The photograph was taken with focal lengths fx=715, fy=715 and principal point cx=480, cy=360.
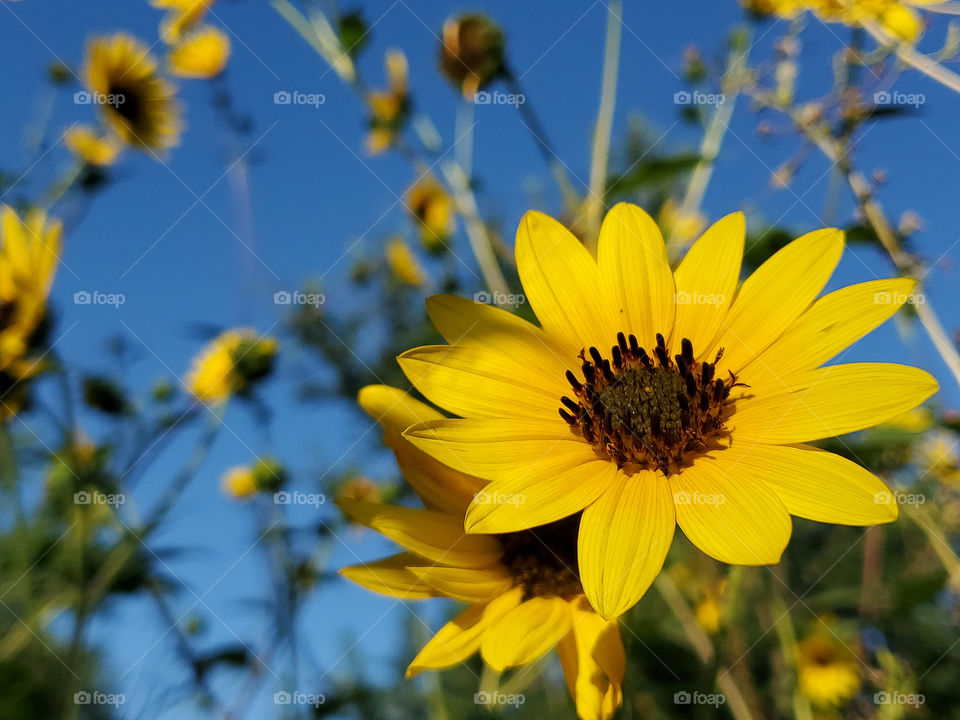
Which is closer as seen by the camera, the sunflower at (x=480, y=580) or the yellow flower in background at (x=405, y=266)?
the sunflower at (x=480, y=580)

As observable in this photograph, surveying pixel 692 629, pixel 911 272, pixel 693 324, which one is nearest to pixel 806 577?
pixel 692 629

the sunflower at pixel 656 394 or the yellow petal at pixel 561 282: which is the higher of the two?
the yellow petal at pixel 561 282
